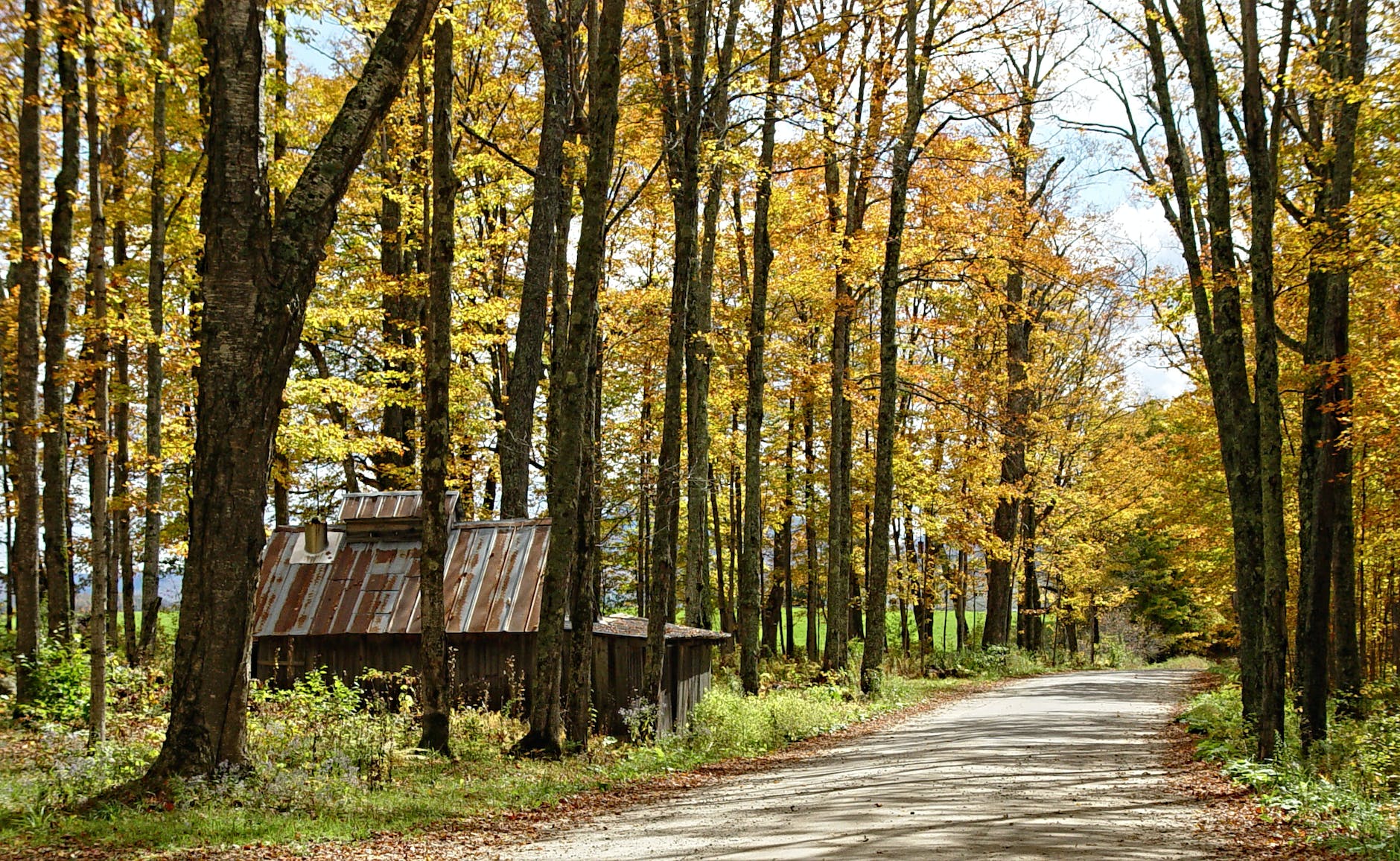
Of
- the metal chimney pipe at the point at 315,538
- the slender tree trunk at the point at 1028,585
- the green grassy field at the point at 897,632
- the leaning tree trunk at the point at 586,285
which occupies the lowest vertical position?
the green grassy field at the point at 897,632

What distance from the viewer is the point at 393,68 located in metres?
8.27

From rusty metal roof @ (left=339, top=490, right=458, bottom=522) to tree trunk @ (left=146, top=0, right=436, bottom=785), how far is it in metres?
7.25

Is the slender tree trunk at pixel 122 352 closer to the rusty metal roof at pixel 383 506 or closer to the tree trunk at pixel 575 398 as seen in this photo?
the rusty metal roof at pixel 383 506

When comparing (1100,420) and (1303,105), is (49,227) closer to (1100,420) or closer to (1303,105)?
(1303,105)

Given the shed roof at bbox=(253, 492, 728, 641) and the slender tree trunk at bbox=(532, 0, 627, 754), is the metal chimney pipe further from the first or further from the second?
the slender tree trunk at bbox=(532, 0, 627, 754)

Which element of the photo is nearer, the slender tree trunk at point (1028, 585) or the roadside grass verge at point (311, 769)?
the roadside grass verge at point (311, 769)

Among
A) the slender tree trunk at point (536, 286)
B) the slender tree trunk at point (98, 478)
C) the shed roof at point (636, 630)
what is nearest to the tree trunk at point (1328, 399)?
the shed roof at point (636, 630)

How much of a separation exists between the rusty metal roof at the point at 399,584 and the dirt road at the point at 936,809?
4591 millimetres

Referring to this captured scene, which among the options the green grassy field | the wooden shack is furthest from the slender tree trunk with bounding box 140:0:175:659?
the green grassy field

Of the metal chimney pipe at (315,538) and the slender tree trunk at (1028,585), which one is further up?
the metal chimney pipe at (315,538)

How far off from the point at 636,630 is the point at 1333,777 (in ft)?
27.2

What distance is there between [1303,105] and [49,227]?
72.8 feet

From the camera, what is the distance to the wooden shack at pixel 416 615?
530 inches

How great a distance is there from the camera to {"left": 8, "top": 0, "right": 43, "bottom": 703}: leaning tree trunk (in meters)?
12.5
